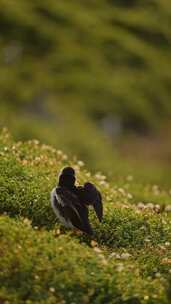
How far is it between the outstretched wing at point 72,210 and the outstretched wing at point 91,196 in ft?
0.37

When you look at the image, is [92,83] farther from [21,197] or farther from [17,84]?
[21,197]

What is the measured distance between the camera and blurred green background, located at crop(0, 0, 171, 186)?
43531 mm

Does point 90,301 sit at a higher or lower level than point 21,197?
lower

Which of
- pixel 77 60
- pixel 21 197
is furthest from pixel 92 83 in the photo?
pixel 21 197

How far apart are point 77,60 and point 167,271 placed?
1265 inches

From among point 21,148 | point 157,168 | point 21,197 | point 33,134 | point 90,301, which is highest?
point 157,168

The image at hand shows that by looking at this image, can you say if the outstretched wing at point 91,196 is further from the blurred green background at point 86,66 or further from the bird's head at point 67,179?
the blurred green background at point 86,66

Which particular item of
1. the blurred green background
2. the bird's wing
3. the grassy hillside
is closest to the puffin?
the bird's wing

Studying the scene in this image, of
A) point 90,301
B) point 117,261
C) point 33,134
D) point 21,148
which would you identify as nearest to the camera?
point 90,301

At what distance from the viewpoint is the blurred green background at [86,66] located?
1714 inches

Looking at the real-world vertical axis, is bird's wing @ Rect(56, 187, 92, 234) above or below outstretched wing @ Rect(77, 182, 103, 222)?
below

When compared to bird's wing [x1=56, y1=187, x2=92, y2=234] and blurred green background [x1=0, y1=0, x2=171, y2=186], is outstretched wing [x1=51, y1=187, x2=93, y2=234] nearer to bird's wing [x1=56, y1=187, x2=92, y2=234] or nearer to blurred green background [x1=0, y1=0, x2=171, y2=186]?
bird's wing [x1=56, y1=187, x2=92, y2=234]

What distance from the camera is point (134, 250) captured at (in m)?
13.3

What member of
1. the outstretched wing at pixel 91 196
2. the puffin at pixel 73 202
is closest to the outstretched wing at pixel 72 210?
the puffin at pixel 73 202
